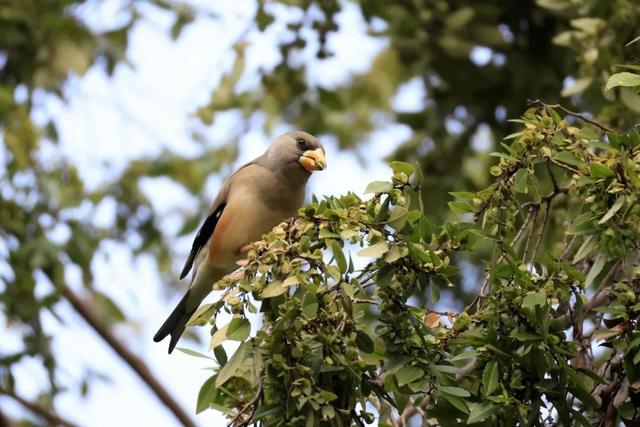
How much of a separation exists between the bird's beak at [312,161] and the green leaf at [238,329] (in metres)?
2.03

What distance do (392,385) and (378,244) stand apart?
0.36 metres

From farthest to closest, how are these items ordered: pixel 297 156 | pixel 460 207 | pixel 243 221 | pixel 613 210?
pixel 297 156 → pixel 243 221 → pixel 460 207 → pixel 613 210

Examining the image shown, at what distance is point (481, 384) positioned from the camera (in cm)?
246

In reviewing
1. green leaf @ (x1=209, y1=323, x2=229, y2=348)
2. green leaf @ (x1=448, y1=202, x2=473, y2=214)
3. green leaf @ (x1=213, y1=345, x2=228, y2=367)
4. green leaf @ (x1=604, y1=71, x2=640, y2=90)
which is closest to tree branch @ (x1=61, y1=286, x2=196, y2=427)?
green leaf @ (x1=213, y1=345, x2=228, y2=367)

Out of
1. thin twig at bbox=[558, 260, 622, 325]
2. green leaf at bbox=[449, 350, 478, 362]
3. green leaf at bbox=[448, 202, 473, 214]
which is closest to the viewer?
green leaf at bbox=[449, 350, 478, 362]

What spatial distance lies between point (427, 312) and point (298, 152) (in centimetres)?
203

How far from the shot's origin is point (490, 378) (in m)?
2.34

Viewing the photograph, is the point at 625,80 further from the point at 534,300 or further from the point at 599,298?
the point at 599,298

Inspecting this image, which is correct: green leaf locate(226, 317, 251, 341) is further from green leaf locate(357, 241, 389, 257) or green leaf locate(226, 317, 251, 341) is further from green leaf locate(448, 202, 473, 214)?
green leaf locate(448, 202, 473, 214)

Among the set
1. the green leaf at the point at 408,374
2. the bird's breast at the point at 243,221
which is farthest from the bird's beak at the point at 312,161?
the green leaf at the point at 408,374

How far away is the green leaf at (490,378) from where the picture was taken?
2314 millimetres

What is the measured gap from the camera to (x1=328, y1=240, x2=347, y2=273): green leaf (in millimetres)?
2380

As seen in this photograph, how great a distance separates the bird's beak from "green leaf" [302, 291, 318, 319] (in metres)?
2.11

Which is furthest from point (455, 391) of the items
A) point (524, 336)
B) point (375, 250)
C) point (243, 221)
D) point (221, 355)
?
point (243, 221)
